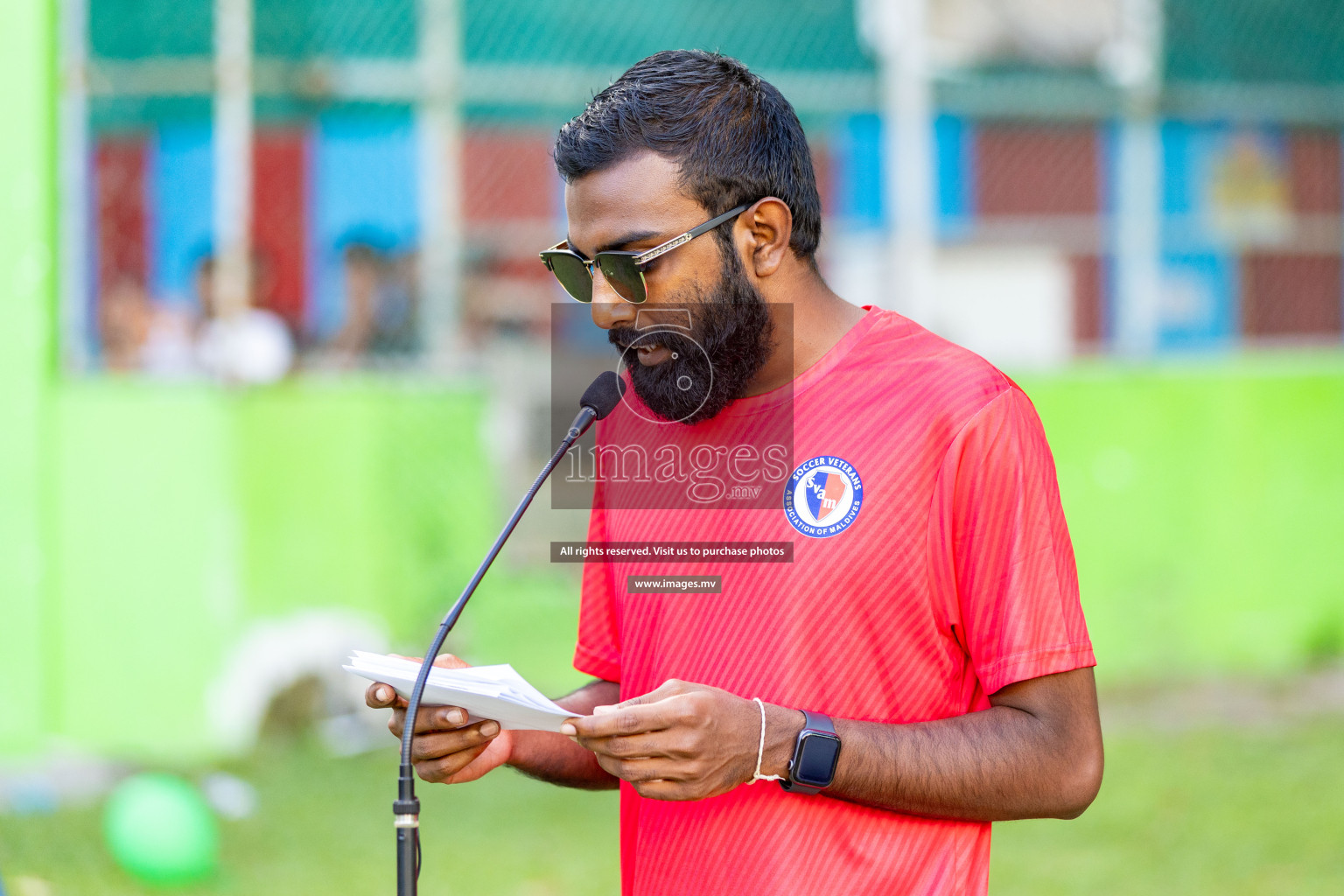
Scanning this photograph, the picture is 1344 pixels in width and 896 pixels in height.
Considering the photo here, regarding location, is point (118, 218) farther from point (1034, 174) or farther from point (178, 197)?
point (1034, 174)

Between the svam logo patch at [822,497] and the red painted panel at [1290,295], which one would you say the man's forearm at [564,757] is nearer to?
the svam logo patch at [822,497]

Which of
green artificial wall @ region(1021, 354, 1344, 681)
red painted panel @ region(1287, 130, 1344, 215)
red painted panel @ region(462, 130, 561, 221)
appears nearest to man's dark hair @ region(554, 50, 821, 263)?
green artificial wall @ region(1021, 354, 1344, 681)

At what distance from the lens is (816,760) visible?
6.23ft

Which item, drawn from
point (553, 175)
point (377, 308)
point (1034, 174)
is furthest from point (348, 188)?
point (1034, 174)

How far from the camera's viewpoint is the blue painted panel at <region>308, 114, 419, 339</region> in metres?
13.5

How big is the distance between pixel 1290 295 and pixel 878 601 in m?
12.8

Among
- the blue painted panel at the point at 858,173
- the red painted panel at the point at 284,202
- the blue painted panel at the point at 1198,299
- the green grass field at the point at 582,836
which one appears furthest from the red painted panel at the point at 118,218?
the blue painted panel at the point at 1198,299

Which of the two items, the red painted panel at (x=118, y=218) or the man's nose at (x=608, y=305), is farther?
the red painted panel at (x=118, y=218)

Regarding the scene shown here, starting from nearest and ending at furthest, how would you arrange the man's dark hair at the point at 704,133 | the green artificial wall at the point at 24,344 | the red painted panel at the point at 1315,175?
the man's dark hair at the point at 704,133 < the green artificial wall at the point at 24,344 < the red painted panel at the point at 1315,175

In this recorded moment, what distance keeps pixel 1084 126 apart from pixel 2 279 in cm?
934

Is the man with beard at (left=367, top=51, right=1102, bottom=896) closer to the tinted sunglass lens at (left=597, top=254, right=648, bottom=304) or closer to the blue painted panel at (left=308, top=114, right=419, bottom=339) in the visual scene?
the tinted sunglass lens at (left=597, top=254, right=648, bottom=304)

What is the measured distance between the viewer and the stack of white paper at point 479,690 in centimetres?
193

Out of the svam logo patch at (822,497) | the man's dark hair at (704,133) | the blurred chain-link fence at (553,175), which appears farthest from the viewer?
the blurred chain-link fence at (553,175)

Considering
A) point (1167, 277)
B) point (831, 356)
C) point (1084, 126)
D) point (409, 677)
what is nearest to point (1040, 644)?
point (831, 356)
